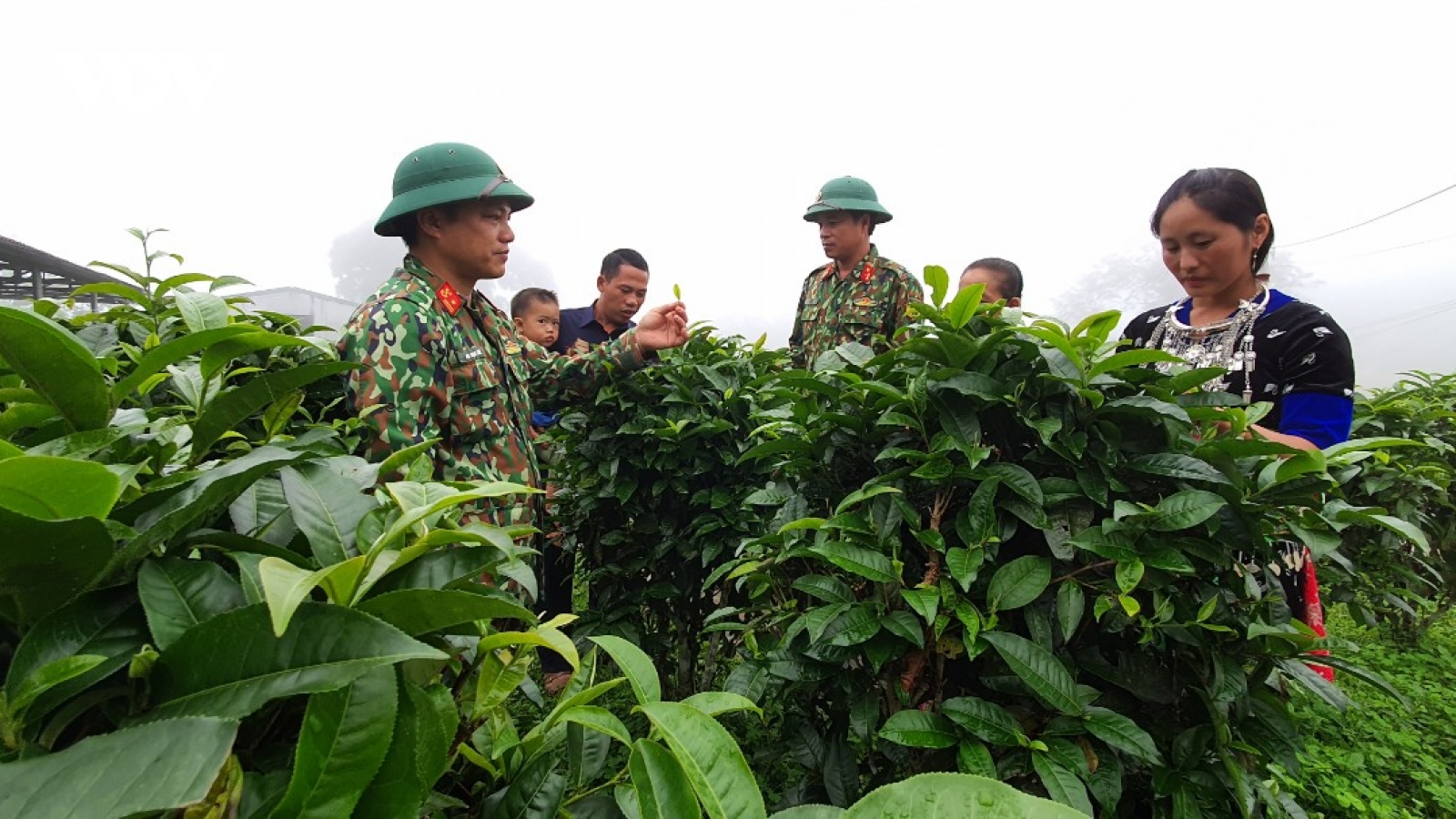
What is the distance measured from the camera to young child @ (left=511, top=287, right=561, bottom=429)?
432 cm

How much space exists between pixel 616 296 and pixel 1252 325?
308cm

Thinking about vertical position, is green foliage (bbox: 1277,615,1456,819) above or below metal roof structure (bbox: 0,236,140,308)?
below

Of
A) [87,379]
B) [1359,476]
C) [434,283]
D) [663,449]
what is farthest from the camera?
[1359,476]

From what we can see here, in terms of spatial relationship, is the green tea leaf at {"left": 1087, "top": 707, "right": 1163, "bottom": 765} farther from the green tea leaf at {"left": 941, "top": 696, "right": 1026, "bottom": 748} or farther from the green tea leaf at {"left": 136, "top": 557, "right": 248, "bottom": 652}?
the green tea leaf at {"left": 136, "top": 557, "right": 248, "bottom": 652}

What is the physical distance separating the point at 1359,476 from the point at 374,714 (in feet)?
13.1

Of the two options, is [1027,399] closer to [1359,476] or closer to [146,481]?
[146,481]

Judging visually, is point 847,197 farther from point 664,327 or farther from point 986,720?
point 986,720

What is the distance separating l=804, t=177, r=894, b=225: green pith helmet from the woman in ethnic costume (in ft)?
6.67

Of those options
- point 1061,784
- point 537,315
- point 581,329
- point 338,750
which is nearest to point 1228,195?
point 1061,784

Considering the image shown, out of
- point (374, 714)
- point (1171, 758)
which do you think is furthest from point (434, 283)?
point (1171, 758)

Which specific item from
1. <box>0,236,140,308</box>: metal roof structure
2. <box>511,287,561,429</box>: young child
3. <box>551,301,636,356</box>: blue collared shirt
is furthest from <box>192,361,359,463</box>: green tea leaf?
<box>0,236,140,308</box>: metal roof structure

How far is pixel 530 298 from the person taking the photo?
14.5 feet

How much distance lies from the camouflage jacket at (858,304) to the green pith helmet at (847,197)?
0.28 metres

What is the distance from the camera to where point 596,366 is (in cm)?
264
